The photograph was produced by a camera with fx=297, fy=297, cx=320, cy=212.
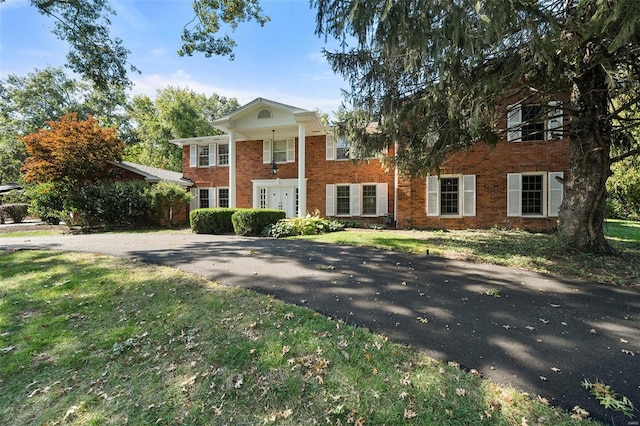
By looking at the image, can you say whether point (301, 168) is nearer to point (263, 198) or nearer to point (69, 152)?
point (263, 198)

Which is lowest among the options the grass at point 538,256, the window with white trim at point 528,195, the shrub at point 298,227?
the grass at point 538,256

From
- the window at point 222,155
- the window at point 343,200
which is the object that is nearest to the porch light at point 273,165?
the window at point 222,155

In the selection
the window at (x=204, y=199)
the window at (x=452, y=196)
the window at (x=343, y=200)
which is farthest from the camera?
the window at (x=204, y=199)

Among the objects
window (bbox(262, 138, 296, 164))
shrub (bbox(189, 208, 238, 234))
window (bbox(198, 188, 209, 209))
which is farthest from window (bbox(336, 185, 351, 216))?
window (bbox(198, 188, 209, 209))

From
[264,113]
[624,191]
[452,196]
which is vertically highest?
[264,113]

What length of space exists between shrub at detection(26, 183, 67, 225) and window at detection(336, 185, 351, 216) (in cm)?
1439

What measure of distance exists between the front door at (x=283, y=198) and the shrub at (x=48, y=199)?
10646 millimetres

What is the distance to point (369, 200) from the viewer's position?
16.1m

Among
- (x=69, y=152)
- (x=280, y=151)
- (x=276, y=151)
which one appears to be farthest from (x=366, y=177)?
(x=69, y=152)

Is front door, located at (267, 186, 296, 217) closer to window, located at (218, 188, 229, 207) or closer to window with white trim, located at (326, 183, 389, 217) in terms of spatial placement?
window with white trim, located at (326, 183, 389, 217)

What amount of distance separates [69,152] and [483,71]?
1819 centimetres

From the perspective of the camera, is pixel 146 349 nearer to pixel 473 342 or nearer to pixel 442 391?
pixel 442 391

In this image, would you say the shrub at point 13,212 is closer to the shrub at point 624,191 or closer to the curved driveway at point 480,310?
the curved driveway at point 480,310

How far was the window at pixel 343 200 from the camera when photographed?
16.4 meters
